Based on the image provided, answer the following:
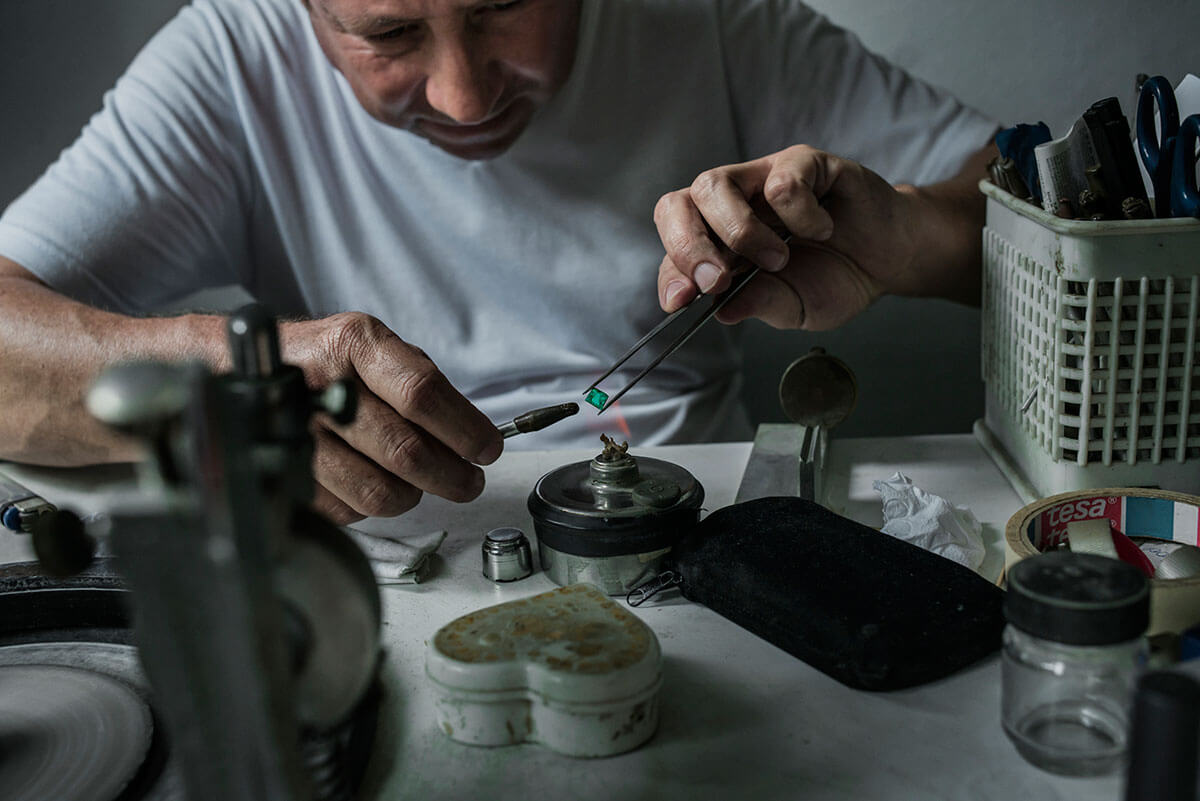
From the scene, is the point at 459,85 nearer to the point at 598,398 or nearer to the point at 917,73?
the point at 598,398

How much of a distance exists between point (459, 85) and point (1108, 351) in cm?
76

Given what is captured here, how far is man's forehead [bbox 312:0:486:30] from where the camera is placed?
1110 mm

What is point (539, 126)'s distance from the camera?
1.51 metres

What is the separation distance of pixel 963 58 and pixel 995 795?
1367 millimetres

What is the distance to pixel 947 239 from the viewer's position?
1.27m

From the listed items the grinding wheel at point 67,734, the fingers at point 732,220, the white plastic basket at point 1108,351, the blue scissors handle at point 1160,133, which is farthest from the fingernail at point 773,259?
the grinding wheel at point 67,734

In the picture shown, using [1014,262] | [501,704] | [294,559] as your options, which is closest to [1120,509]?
[1014,262]

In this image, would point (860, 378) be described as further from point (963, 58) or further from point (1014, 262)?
point (1014, 262)

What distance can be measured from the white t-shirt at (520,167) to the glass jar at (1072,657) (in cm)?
93

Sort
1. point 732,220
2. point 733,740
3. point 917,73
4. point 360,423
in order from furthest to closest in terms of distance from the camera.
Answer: point 917,73 → point 732,220 → point 360,423 → point 733,740

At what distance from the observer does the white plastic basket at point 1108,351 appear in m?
0.80

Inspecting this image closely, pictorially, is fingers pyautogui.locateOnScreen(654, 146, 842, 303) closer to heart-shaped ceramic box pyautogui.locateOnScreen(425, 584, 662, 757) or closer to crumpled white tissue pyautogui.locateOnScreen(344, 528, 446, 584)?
crumpled white tissue pyautogui.locateOnScreen(344, 528, 446, 584)

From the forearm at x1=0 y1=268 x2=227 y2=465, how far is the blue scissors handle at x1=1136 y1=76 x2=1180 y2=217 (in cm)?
89

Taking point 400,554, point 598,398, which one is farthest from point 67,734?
point 598,398
